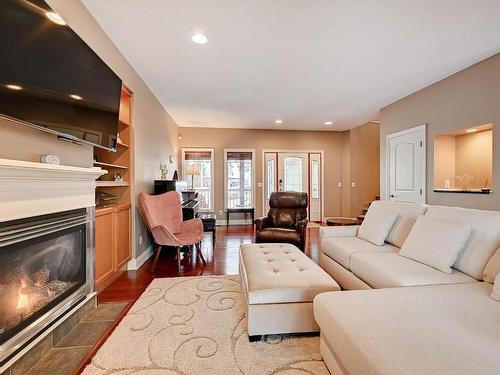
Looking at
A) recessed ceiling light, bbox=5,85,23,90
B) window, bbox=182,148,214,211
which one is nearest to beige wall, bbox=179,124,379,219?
window, bbox=182,148,214,211

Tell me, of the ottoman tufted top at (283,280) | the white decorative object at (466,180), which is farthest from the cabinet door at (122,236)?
the white decorative object at (466,180)

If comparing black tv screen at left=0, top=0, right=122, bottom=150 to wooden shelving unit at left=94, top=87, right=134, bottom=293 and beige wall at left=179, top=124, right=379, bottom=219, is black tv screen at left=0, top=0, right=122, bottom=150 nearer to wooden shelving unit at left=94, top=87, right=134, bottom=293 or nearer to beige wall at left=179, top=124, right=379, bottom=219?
wooden shelving unit at left=94, top=87, right=134, bottom=293

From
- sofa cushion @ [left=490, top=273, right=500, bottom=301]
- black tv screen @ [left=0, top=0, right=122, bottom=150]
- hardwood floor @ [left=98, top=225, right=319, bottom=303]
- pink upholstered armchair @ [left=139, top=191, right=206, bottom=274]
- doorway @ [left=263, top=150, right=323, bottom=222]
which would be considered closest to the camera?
black tv screen @ [left=0, top=0, right=122, bottom=150]

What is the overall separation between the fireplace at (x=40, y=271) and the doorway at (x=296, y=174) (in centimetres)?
528

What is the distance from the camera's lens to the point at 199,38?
8.38 feet

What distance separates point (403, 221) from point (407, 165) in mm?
2088

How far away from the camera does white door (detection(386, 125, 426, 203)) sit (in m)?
4.02

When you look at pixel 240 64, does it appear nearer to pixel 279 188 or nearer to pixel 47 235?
pixel 47 235

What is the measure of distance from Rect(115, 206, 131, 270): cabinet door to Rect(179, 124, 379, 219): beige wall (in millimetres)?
3696

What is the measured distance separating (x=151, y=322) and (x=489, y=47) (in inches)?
171

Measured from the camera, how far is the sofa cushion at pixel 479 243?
1776 millimetres

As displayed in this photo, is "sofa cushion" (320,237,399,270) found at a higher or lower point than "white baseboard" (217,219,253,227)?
higher

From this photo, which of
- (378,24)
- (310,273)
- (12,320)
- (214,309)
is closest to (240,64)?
(378,24)

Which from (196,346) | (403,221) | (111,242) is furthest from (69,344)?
(403,221)
